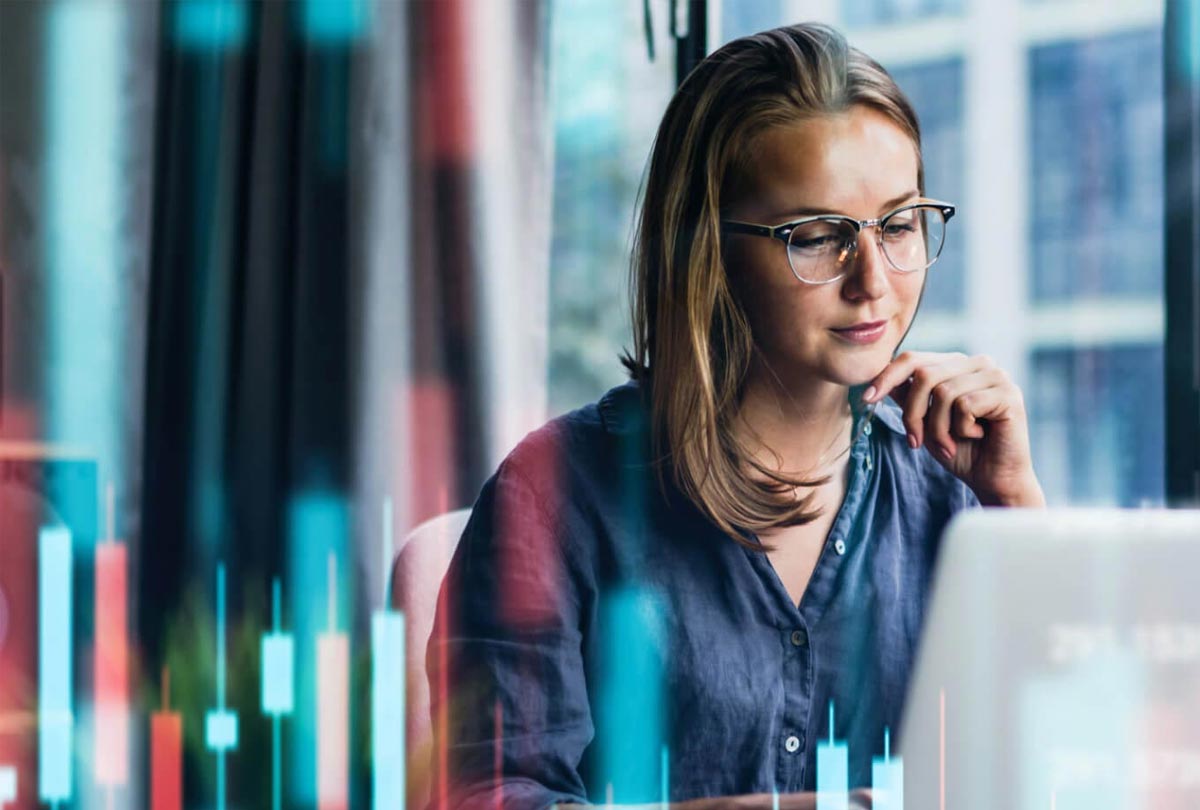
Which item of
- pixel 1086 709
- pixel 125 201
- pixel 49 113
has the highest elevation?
pixel 49 113

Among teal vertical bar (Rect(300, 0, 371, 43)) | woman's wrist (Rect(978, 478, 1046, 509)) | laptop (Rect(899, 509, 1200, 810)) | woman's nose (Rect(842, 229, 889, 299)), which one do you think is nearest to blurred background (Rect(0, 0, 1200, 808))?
teal vertical bar (Rect(300, 0, 371, 43))

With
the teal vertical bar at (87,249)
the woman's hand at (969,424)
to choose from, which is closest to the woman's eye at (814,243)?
the woman's hand at (969,424)

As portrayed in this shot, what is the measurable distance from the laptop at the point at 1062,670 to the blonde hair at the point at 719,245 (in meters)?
0.37

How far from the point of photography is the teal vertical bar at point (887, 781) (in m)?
0.55

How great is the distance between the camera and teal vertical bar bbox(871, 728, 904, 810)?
0.55 m

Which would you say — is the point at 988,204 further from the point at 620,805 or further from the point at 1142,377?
the point at 620,805

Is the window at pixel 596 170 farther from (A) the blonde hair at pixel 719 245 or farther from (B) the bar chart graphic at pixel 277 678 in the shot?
(B) the bar chart graphic at pixel 277 678

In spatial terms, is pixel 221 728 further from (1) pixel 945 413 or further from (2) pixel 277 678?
(1) pixel 945 413

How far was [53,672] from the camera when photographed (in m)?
1.25

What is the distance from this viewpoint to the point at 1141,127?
3.25 ft

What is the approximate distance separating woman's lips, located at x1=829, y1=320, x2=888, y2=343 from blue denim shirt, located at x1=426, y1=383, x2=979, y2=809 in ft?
0.20

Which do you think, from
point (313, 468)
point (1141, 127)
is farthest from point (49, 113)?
point (1141, 127)

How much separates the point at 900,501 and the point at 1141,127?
0.45 meters

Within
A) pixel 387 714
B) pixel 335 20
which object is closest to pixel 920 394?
pixel 387 714
